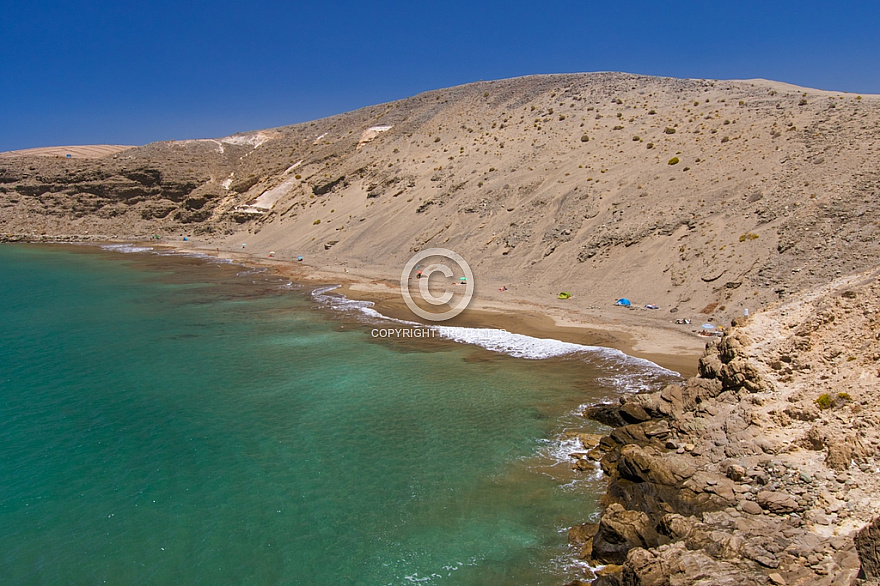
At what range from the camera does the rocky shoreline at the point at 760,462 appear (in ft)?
23.6

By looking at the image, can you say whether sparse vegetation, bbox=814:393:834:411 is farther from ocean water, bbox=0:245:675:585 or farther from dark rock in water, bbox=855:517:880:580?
ocean water, bbox=0:245:675:585

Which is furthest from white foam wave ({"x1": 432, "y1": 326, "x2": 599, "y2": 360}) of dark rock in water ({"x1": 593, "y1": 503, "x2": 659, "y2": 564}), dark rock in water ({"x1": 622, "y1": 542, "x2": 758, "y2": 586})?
dark rock in water ({"x1": 622, "y1": 542, "x2": 758, "y2": 586})

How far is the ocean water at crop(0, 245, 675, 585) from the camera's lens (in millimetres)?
9219

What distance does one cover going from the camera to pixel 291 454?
12.7 meters

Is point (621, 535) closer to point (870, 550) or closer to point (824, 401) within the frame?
point (870, 550)

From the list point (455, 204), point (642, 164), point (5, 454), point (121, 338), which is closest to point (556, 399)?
point (5, 454)

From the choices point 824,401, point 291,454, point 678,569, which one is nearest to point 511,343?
point 291,454

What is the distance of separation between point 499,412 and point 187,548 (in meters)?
8.11

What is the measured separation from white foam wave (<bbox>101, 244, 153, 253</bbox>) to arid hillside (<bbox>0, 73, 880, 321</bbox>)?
6870mm

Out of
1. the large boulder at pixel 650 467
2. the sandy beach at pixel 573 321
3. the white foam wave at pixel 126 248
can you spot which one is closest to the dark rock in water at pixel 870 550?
the large boulder at pixel 650 467

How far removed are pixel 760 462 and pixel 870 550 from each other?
3128 millimetres

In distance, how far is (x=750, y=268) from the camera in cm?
2209

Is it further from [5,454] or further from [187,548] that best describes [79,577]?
[5,454]

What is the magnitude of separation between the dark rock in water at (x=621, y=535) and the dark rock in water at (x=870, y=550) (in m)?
2.73
